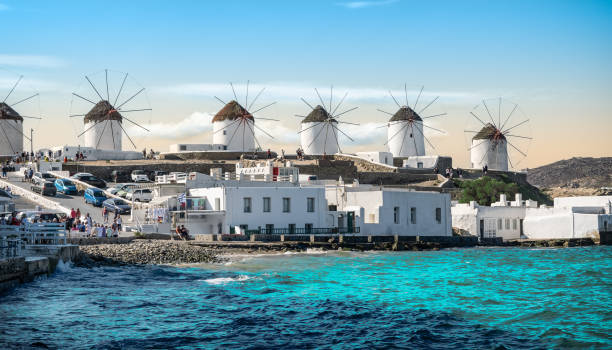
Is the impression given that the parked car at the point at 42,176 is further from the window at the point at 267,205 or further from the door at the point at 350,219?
the door at the point at 350,219

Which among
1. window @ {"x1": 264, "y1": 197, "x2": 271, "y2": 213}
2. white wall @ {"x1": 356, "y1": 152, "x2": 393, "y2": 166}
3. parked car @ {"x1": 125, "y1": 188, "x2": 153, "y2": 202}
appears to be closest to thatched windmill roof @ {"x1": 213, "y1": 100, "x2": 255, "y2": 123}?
white wall @ {"x1": 356, "y1": 152, "x2": 393, "y2": 166}

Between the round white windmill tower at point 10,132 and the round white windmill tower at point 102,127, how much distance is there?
7618 mm

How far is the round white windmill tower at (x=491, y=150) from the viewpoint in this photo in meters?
89.6

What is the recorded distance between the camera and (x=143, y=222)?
41438 millimetres

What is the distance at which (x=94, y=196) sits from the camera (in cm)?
4625

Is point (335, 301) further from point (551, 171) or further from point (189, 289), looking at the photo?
point (551, 171)

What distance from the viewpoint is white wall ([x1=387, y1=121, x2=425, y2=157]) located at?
90.6 metres

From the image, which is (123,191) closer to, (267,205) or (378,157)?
(267,205)

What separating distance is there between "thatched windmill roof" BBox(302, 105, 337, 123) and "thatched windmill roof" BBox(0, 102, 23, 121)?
31.0 metres

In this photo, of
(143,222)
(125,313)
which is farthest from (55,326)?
(143,222)

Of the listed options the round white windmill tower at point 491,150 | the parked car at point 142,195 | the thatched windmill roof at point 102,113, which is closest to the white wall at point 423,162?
the round white windmill tower at point 491,150

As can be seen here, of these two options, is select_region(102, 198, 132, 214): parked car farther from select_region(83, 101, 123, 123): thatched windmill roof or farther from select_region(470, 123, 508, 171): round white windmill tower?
select_region(470, 123, 508, 171): round white windmill tower

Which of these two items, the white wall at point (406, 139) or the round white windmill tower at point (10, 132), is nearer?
the round white windmill tower at point (10, 132)

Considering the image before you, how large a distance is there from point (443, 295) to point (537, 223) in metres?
30.4
